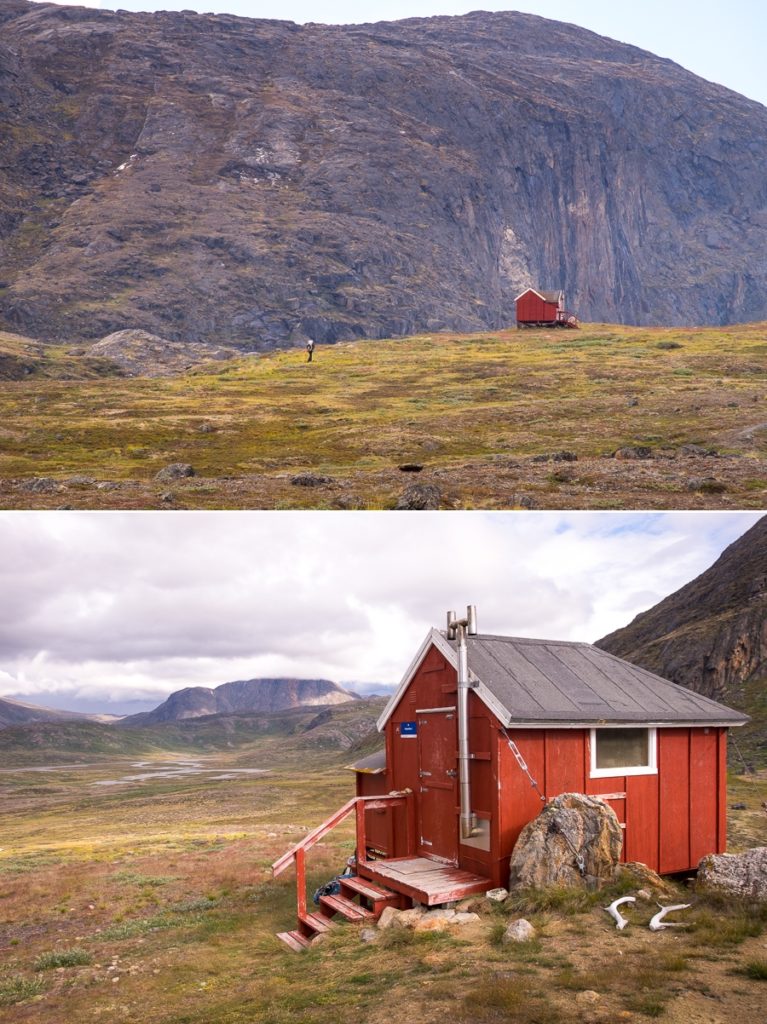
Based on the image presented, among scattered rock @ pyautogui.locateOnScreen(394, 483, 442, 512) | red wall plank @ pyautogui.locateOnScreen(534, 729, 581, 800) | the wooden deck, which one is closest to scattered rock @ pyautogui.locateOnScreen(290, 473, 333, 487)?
scattered rock @ pyautogui.locateOnScreen(394, 483, 442, 512)

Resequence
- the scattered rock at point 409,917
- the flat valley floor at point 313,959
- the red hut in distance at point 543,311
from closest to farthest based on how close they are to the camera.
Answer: the flat valley floor at point 313,959, the scattered rock at point 409,917, the red hut in distance at point 543,311

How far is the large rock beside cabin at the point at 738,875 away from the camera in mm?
12688

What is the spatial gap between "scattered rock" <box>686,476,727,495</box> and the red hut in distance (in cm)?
7182

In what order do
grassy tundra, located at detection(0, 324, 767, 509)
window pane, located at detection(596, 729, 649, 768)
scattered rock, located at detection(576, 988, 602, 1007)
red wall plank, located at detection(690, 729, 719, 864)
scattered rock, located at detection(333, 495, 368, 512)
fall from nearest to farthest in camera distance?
scattered rock, located at detection(576, 988, 602, 1007) → window pane, located at detection(596, 729, 649, 768) → red wall plank, located at detection(690, 729, 719, 864) → scattered rock, located at detection(333, 495, 368, 512) → grassy tundra, located at detection(0, 324, 767, 509)

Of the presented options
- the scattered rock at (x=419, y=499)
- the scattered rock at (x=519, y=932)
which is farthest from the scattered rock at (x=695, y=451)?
the scattered rock at (x=519, y=932)

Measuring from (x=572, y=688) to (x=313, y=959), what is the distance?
625 centimetres

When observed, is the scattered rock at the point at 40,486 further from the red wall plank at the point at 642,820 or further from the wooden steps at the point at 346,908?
the red wall plank at the point at 642,820

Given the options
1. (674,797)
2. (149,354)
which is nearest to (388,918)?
(674,797)

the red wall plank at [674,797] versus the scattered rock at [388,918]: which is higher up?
the red wall plank at [674,797]

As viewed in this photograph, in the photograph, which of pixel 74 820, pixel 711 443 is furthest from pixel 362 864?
pixel 74 820

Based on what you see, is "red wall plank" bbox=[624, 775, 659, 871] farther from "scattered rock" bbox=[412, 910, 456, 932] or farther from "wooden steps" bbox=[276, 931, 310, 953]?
"wooden steps" bbox=[276, 931, 310, 953]

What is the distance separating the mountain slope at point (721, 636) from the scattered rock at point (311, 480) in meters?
25.4

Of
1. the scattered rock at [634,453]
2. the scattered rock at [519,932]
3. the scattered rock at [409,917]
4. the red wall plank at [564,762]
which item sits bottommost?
the scattered rock at [409,917]

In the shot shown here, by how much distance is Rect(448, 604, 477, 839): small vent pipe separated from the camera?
14.9m
